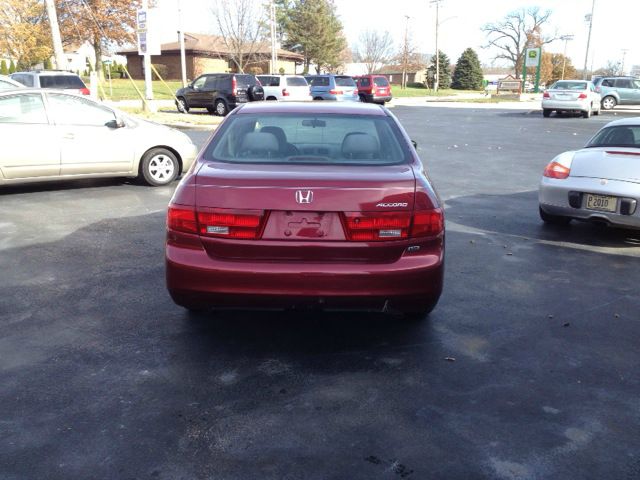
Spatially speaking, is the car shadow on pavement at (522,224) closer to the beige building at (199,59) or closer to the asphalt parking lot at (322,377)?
the asphalt parking lot at (322,377)

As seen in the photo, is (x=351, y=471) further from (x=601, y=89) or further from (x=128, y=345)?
(x=601, y=89)

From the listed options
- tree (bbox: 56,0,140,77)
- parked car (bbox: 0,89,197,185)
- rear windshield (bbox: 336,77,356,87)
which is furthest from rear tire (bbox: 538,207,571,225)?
tree (bbox: 56,0,140,77)

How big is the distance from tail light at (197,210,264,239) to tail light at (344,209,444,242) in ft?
1.74

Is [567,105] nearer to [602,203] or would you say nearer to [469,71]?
[602,203]

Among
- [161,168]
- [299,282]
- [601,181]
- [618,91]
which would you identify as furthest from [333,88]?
[299,282]

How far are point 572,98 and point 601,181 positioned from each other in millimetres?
23875

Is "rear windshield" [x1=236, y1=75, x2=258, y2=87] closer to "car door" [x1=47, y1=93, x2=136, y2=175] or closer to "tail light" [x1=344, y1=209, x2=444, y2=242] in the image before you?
"car door" [x1=47, y1=93, x2=136, y2=175]

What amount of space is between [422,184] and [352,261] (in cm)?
66

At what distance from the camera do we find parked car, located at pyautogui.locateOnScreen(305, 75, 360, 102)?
103 feet

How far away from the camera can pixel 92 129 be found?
920 cm

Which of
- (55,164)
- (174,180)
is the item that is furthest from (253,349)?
(174,180)

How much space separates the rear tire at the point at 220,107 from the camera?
26.4m

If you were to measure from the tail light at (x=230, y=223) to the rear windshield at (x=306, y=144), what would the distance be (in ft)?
1.94

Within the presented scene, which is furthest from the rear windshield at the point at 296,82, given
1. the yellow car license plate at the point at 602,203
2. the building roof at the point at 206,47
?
the building roof at the point at 206,47
